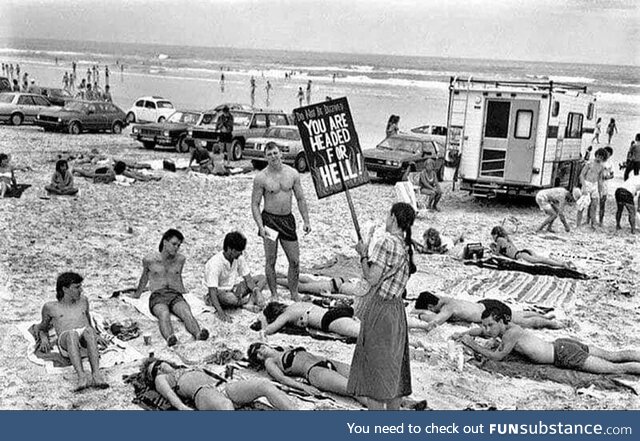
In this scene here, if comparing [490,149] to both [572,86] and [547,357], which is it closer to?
[572,86]

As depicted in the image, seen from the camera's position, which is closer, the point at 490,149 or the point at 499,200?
the point at 490,149

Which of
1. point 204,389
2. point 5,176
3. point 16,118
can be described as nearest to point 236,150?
point 5,176

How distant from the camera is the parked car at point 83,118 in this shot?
2084 centimetres

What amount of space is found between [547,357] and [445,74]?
5933cm

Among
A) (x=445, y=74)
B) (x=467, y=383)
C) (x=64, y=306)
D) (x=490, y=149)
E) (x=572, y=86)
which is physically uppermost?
(x=445, y=74)

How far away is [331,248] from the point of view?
9734mm

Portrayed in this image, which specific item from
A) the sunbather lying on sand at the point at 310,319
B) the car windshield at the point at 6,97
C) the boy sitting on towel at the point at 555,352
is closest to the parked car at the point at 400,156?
the sunbather lying on sand at the point at 310,319

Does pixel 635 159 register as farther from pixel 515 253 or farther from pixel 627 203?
pixel 515 253

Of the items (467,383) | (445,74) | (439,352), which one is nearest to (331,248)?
(439,352)

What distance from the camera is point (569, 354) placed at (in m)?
5.72

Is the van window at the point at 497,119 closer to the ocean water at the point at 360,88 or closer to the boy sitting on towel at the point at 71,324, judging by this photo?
the ocean water at the point at 360,88

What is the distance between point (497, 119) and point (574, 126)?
179cm

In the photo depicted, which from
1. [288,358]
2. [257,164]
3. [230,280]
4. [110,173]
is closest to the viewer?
[288,358]

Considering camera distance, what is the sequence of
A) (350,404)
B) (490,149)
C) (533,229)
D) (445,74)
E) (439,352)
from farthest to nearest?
(445,74) → (490,149) → (533,229) → (439,352) → (350,404)
